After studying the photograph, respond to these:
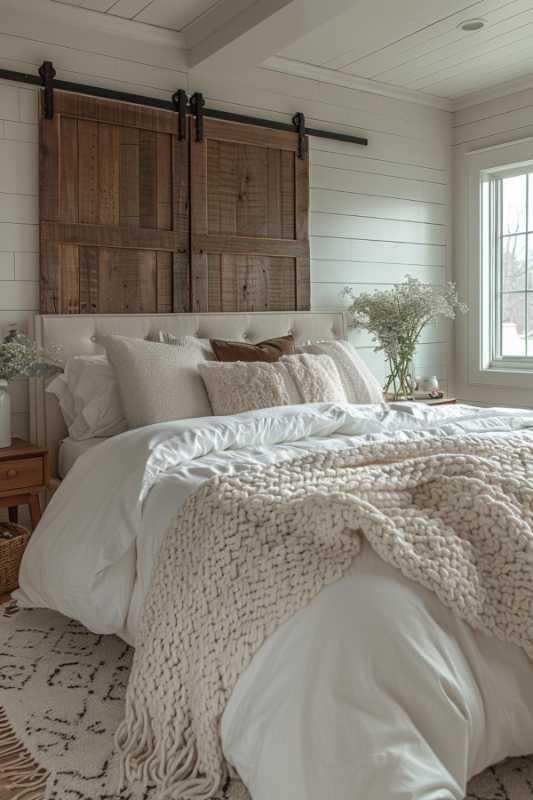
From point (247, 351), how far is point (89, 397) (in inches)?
31.0

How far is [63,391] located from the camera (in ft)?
11.5

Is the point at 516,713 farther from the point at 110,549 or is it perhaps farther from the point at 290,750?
the point at 110,549

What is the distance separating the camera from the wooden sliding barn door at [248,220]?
4.14 m

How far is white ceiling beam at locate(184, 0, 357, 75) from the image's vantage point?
10.9ft

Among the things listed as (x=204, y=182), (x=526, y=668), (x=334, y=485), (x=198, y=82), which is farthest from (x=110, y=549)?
(x=198, y=82)

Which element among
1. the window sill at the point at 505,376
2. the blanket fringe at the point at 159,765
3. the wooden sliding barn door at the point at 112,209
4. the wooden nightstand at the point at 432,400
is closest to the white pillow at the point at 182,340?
the wooden sliding barn door at the point at 112,209

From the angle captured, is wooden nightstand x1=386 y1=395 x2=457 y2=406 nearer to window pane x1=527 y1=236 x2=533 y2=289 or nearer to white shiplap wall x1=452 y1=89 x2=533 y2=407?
white shiplap wall x1=452 y1=89 x2=533 y2=407

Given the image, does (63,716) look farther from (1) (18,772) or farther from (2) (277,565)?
(2) (277,565)

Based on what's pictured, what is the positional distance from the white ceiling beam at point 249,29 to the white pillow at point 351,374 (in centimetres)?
145

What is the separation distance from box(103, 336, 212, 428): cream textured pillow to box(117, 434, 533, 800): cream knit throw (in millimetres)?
1087

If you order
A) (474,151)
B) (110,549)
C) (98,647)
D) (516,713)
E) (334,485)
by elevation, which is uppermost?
(474,151)

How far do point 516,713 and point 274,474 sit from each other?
0.84 metres

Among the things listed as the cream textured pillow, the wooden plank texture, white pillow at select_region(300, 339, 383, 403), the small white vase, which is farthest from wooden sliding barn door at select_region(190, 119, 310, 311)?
the small white vase

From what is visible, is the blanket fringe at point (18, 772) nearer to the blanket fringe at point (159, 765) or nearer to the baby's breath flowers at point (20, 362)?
the blanket fringe at point (159, 765)
